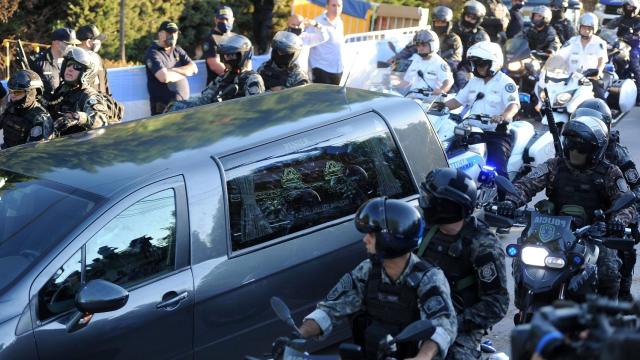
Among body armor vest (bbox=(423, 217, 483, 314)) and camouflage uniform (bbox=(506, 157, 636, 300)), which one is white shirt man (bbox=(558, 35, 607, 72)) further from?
body armor vest (bbox=(423, 217, 483, 314))

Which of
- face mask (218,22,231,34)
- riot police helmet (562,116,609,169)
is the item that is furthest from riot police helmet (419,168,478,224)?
face mask (218,22,231,34)

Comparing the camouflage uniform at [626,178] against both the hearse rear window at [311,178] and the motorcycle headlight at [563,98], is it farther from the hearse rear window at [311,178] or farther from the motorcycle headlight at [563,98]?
the motorcycle headlight at [563,98]

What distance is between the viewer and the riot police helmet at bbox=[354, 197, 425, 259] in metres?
4.10

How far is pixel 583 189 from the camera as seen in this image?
6441mm

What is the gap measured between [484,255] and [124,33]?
12.8 meters

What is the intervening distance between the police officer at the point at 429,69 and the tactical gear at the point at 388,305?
6.98 m

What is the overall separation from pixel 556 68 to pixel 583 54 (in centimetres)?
78

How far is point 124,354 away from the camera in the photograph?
15.7 ft

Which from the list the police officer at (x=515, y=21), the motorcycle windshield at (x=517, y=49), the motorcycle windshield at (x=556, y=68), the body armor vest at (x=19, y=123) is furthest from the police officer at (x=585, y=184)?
the police officer at (x=515, y=21)

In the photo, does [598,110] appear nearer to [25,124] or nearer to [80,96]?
[80,96]

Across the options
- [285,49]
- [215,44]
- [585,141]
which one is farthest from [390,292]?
[215,44]

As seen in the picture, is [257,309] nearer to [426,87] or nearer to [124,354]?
[124,354]

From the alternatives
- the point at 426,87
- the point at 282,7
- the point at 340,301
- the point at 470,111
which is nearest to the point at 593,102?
the point at 470,111

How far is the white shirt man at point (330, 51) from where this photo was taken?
13.3 metres
